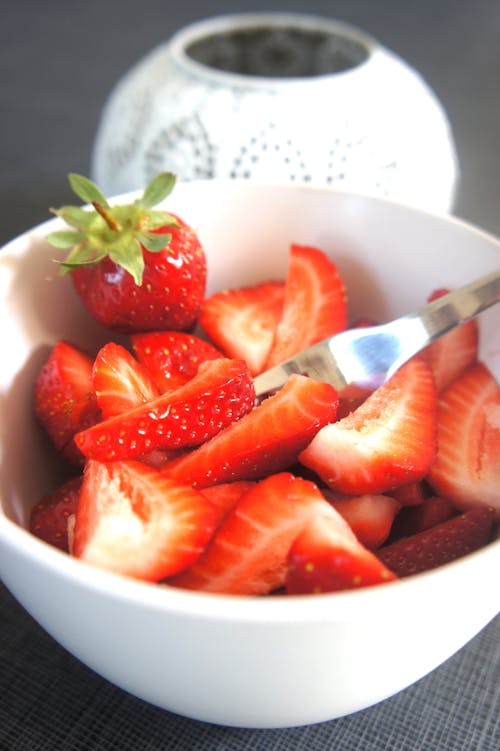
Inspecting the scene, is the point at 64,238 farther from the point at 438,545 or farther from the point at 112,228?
the point at 438,545

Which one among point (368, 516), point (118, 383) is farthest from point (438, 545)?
point (118, 383)

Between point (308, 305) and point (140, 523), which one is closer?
point (140, 523)

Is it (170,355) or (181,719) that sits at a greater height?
(170,355)

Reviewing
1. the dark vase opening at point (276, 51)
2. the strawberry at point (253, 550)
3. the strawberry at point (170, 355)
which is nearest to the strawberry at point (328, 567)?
the strawberry at point (253, 550)

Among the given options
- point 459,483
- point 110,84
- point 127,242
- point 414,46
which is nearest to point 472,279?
point 459,483

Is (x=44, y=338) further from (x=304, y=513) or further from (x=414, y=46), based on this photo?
(x=414, y=46)
